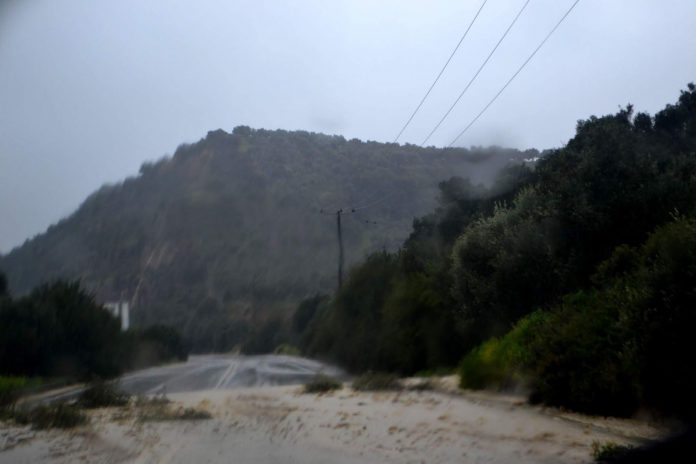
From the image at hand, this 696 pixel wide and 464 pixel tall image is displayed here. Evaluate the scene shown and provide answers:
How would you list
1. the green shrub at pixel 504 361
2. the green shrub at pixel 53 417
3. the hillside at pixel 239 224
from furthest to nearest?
the hillside at pixel 239 224, the green shrub at pixel 504 361, the green shrub at pixel 53 417

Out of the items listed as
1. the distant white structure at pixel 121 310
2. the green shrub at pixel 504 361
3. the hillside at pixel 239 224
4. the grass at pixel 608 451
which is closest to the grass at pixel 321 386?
the green shrub at pixel 504 361

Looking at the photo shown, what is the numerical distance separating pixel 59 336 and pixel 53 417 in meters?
23.1

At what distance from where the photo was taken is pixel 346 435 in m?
16.9

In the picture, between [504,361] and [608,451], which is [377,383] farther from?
[608,451]

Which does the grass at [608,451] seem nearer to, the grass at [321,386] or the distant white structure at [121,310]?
the grass at [321,386]

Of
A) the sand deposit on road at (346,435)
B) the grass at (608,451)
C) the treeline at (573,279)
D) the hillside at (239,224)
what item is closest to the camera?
the grass at (608,451)

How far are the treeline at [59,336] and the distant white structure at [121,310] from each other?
489 millimetres

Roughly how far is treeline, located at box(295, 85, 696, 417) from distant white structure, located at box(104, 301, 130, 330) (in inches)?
569

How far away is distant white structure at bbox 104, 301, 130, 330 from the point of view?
48.5m

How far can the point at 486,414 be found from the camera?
734 inches

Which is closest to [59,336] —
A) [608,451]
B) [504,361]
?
[504,361]

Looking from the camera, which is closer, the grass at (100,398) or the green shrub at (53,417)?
the green shrub at (53,417)

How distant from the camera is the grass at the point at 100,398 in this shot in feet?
81.5

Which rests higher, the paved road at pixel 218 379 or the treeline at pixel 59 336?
the treeline at pixel 59 336
